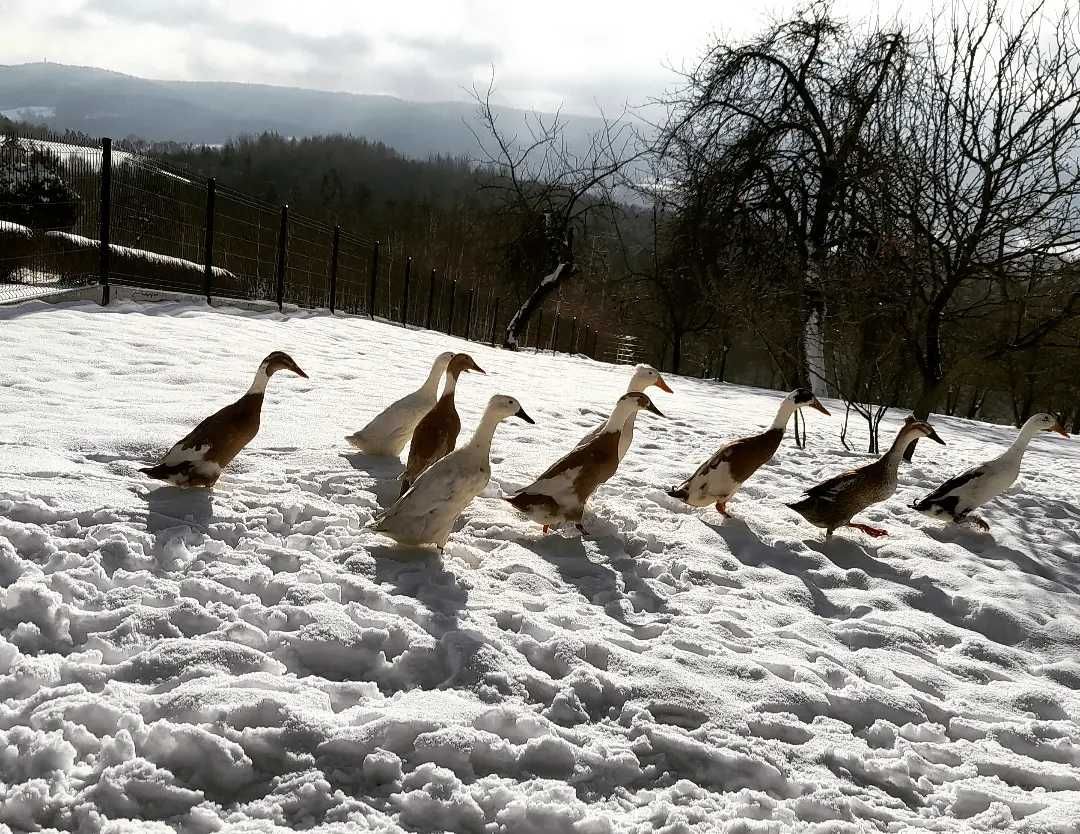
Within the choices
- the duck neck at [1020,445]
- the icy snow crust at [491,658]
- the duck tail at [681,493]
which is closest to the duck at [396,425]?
the icy snow crust at [491,658]

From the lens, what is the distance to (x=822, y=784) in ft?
8.04

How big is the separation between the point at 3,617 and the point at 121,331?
6.45 meters

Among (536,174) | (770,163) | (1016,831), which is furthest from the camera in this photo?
(536,174)

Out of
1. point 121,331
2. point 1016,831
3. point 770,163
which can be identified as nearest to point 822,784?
point 1016,831

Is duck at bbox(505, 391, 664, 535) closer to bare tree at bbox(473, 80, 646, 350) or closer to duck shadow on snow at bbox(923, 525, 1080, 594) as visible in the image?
duck shadow on snow at bbox(923, 525, 1080, 594)

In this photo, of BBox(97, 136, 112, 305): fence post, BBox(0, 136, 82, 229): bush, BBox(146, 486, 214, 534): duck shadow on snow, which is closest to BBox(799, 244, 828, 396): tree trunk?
BBox(97, 136, 112, 305): fence post

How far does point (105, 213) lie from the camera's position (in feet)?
32.3

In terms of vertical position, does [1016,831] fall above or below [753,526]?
below

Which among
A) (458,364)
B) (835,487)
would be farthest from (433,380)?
(835,487)

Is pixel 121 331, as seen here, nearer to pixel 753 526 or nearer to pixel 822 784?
pixel 753 526

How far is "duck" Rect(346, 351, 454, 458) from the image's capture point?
206 inches

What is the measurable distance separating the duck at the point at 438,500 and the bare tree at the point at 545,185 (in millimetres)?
17737

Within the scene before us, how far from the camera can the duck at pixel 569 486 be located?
14.0 feet

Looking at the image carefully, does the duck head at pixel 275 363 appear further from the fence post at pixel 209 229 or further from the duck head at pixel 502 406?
the fence post at pixel 209 229
